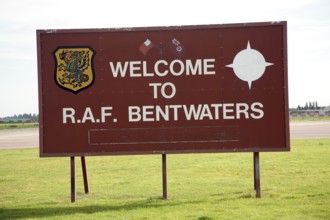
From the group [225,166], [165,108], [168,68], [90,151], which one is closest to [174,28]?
[168,68]

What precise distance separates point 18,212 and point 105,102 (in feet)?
9.63

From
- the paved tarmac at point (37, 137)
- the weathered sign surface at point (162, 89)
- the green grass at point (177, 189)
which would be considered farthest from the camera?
the paved tarmac at point (37, 137)

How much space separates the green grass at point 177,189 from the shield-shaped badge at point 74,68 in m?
2.65

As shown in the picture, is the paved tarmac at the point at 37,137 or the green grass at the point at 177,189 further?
the paved tarmac at the point at 37,137

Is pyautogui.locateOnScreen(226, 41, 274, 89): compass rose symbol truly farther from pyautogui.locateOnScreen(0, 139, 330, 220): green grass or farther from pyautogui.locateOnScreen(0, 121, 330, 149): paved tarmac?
pyautogui.locateOnScreen(0, 121, 330, 149): paved tarmac

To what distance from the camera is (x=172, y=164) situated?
685 inches

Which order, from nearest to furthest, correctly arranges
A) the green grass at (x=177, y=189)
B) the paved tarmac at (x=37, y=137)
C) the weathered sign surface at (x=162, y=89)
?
1. the green grass at (x=177, y=189)
2. the weathered sign surface at (x=162, y=89)
3. the paved tarmac at (x=37, y=137)

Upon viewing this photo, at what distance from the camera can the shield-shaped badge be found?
403 inches

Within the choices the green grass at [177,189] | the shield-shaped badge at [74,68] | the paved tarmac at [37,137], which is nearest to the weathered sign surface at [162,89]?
the shield-shaped badge at [74,68]

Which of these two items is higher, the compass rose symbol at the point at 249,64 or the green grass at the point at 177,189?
the compass rose symbol at the point at 249,64

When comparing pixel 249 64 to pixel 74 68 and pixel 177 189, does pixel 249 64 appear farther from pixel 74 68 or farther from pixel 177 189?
pixel 74 68

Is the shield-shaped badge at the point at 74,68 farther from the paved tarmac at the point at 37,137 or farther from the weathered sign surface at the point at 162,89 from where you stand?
the paved tarmac at the point at 37,137

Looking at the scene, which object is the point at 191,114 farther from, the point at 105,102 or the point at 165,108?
the point at 105,102

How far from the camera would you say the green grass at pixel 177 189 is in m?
8.84
